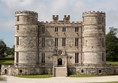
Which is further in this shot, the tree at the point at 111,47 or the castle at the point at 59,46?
the tree at the point at 111,47

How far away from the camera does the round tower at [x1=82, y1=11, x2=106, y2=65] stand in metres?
75.6

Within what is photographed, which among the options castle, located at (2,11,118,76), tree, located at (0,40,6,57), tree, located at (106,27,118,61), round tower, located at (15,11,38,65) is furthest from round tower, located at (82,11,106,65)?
tree, located at (0,40,6,57)

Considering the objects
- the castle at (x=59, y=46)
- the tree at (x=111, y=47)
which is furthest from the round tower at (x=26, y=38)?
the tree at (x=111, y=47)

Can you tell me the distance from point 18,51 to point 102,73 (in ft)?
53.6

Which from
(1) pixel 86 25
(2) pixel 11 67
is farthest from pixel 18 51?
(1) pixel 86 25

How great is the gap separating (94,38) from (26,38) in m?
12.8

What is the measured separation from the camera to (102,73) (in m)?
74.1

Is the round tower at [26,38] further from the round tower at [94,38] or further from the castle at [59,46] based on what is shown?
the round tower at [94,38]

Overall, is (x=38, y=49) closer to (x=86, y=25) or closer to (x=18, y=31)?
(x=18, y=31)

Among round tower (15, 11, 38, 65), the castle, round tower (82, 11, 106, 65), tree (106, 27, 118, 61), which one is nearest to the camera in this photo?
the castle

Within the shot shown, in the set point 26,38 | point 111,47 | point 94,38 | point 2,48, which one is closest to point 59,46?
point 26,38

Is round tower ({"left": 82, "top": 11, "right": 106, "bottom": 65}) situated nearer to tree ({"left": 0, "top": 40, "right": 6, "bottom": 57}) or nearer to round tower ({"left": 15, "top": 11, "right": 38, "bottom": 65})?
round tower ({"left": 15, "top": 11, "right": 38, "bottom": 65})

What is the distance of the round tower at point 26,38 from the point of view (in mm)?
76562

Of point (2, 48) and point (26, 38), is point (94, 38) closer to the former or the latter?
point (26, 38)
